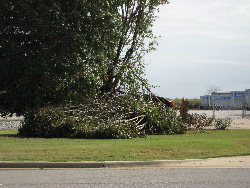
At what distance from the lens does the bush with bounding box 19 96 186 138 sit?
21.1m

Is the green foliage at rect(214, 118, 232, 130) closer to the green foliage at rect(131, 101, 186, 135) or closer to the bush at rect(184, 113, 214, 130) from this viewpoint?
the bush at rect(184, 113, 214, 130)

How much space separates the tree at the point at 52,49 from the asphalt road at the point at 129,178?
451 inches

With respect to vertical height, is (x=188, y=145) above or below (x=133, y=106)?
below

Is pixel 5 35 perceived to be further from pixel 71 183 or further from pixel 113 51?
pixel 71 183

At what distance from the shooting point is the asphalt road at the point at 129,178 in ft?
33.4

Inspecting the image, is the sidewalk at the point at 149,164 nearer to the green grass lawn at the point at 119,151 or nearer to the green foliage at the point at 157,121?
the green grass lawn at the point at 119,151

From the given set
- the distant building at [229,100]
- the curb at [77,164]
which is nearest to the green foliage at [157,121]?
the curb at [77,164]

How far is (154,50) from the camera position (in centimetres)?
2861

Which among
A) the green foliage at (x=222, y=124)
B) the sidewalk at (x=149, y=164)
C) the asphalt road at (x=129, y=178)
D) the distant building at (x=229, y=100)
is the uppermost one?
the distant building at (x=229, y=100)

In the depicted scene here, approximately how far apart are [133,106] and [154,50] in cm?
577

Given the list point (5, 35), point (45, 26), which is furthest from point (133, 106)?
point (5, 35)

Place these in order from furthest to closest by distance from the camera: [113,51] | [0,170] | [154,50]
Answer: [154,50]
[113,51]
[0,170]

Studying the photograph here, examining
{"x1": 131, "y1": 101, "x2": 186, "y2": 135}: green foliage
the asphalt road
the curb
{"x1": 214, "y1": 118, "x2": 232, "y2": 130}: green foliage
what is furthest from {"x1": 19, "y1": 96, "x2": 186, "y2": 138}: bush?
the asphalt road

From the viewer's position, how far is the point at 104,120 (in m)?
A: 22.2
